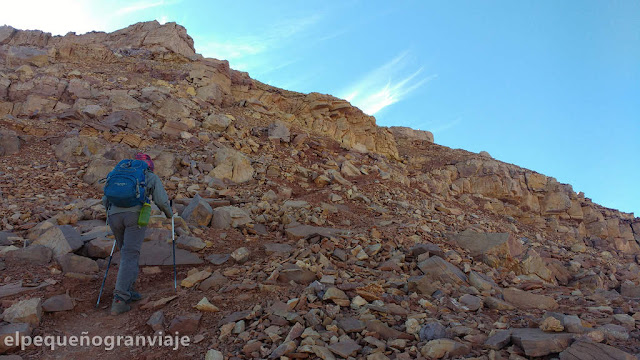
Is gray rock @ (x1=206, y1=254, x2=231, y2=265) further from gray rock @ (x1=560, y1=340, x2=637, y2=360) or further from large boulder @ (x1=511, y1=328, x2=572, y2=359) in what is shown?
gray rock @ (x1=560, y1=340, x2=637, y2=360)

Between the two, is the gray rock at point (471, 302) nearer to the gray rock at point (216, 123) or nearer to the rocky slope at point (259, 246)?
the rocky slope at point (259, 246)

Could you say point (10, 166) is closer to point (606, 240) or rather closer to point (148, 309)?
point (148, 309)

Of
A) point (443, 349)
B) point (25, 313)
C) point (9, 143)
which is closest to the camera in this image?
point (443, 349)

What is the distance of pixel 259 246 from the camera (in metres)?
6.83

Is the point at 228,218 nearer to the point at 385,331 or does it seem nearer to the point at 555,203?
the point at 385,331

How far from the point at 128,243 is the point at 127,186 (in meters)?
0.82

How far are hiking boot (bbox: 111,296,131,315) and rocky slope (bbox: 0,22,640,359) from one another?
10 cm

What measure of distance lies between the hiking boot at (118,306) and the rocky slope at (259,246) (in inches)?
4.1

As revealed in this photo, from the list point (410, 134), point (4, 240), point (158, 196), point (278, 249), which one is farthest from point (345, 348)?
point (410, 134)

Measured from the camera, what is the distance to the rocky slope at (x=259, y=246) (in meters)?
3.66

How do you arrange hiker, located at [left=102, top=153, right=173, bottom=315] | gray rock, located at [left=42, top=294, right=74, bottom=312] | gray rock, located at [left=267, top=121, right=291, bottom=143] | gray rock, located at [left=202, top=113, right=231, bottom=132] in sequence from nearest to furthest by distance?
gray rock, located at [left=42, top=294, right=74, bottom=312] < hiker, located at [left=102, top=153, right=173, bottom=315] < gray rock, located at [left=202, top=113, right=231, bottom=132] < gray rock, located at [left=267, top=121, right=291, bottom=143]

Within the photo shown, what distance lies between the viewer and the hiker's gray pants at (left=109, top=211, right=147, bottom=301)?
4.74 metres

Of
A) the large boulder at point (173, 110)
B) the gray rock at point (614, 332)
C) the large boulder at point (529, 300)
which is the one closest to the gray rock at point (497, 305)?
the large boulder at point (529, 300)

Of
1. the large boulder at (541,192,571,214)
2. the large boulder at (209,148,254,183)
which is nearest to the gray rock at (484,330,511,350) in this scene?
the large boulder at (209,148,254,183)
